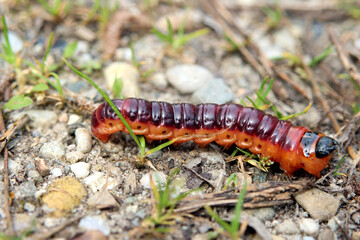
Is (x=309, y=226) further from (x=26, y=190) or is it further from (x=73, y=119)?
(x=73, y=119)

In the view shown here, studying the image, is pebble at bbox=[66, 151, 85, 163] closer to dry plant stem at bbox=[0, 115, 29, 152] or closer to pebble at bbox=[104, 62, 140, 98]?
dry plant stem at bbox=[0, 115, 29, 152]

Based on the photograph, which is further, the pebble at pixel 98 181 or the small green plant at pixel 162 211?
the pebble at pixel 98 181

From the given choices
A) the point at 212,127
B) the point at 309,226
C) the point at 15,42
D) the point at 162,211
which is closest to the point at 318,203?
the point at 309,226

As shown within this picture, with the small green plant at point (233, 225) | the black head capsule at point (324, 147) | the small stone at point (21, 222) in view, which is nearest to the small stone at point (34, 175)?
the small stone at point (21, 222)

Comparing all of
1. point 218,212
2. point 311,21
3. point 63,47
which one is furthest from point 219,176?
point 311,21

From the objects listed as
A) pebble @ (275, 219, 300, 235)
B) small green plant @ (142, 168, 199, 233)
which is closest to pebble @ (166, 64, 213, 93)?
small green plant @ (142, 168, 199, 233)

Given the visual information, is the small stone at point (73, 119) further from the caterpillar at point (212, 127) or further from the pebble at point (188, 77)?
the pebble at point (188, 77)
